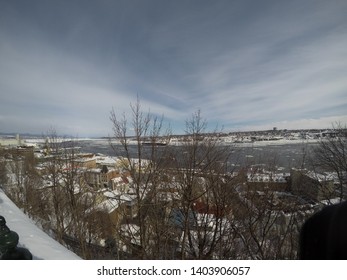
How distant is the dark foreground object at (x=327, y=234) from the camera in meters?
0.77

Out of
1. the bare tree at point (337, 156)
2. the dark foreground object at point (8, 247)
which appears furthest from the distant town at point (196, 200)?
the dark foreground object at point (8, 247)

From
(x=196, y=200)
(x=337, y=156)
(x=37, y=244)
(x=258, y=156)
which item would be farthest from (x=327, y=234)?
(x=258, y=156)

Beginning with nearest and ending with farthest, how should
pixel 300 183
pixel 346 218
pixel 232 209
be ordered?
1. pixel 346 218
2. pixel 232 209
3. pixel 300 183

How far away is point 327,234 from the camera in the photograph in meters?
0.79

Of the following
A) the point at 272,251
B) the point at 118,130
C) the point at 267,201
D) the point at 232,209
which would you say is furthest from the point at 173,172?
the point at 272,251

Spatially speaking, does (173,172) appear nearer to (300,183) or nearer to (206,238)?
(206,238)

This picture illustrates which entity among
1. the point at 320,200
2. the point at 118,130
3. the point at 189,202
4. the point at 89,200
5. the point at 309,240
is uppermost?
the point at 118,130

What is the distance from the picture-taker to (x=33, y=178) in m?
13.8

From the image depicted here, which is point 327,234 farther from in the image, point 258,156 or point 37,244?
point 258,156

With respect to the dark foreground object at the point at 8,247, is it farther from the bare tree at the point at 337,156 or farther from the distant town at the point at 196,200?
the bare tree at the point at 337,156

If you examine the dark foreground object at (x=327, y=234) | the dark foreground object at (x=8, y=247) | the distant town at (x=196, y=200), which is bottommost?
the distant town at (x=196, y=200)

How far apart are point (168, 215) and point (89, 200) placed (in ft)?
24.7

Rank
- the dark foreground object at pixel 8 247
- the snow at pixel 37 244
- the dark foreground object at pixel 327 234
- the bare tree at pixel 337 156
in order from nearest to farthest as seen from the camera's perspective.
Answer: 1. the dark foreground object at pixel 327 234
2. the dark foreground object at pixel 8 247
3. the snow at pixel 37 244
4. the bare tree at pixel 337 156

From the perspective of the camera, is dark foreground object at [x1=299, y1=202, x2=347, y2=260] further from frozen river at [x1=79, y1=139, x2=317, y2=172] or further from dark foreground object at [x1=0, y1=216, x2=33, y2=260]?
frozen river at [x1=79, y1=139, x2=317, y2=172]
